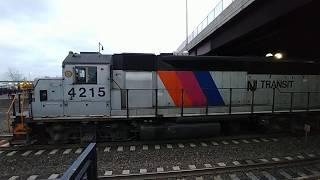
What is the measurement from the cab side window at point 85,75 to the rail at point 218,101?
112 cm

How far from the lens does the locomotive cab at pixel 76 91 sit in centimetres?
950

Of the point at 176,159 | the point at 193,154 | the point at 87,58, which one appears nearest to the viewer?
the point at 176,159

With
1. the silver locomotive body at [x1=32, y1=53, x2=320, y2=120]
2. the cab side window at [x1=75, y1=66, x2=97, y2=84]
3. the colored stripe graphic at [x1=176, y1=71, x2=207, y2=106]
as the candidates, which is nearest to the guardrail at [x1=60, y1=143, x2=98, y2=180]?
the silver locomotive body at [x1=32, y1=53, x2=320, y2=120]

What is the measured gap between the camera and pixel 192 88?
10961 mm

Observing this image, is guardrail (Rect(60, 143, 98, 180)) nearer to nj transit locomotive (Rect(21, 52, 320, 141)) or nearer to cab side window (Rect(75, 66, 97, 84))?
nj transit locomotive (Rect(21, 52, 320, 141))

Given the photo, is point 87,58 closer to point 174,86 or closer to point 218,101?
point 174,86

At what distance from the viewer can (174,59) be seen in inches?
419

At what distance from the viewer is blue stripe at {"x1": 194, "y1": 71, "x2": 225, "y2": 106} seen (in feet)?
36.1

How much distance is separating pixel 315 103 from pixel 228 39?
19.7ft

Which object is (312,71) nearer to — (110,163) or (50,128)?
(110,163)

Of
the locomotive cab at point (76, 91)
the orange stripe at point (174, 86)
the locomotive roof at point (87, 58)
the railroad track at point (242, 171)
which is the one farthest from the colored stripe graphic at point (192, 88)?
the railroad track at point (242, 171)

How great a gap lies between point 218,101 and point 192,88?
3.93 feet

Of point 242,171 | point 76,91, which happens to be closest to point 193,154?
point 242,171

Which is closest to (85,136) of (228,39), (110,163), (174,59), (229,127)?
(110,163)
